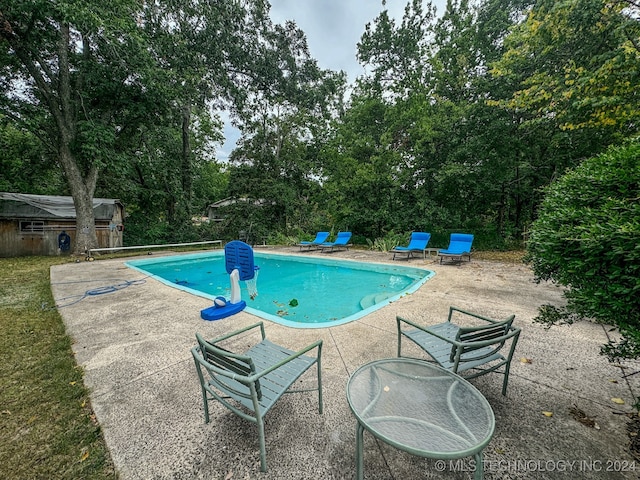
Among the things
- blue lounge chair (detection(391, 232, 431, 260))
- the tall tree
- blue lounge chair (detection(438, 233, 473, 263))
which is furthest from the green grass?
the tall tree

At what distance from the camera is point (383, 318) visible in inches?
140

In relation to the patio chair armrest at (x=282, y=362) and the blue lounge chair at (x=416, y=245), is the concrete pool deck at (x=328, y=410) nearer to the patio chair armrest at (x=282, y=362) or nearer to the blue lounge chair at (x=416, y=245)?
the patio chair armrest at (x=282, y=362)

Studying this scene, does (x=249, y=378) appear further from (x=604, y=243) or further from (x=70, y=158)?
(x=70, y=158)

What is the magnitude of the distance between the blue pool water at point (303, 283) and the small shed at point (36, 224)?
658cm

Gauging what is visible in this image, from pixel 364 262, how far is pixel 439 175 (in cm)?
612

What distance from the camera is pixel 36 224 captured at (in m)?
11.3

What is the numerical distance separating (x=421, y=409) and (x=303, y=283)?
20.6 feet

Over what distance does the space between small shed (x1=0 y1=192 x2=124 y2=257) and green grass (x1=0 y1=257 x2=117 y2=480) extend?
11639 mm

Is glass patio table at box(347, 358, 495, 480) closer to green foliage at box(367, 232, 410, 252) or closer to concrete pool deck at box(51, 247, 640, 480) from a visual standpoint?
concrete pool deck at box(51, 247, 640, 480)

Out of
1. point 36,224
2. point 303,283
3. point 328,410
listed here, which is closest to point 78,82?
point 36,224

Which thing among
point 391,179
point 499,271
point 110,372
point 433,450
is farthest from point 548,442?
point 391,179

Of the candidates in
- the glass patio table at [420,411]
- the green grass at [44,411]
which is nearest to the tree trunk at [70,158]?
A: the green grass at [44,411]

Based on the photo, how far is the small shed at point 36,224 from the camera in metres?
10.7

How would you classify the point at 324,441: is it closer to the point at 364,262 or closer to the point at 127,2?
the point at 364,262
